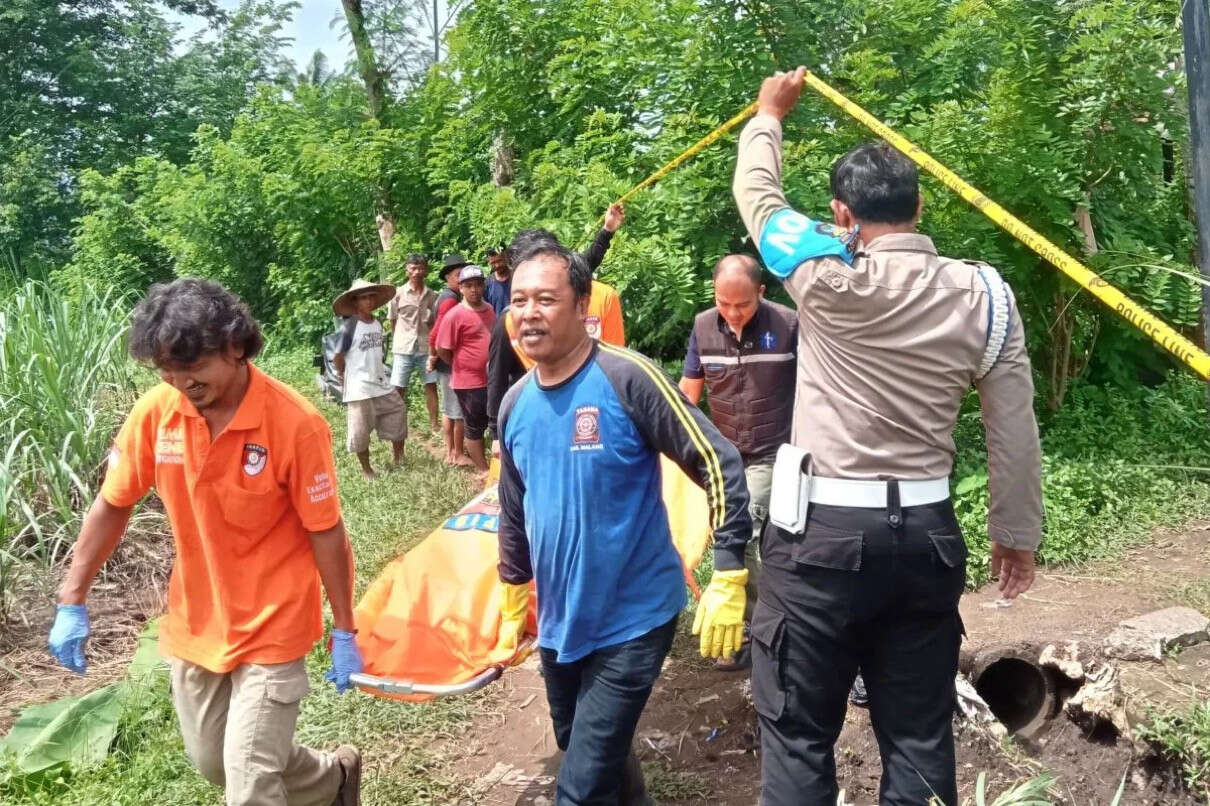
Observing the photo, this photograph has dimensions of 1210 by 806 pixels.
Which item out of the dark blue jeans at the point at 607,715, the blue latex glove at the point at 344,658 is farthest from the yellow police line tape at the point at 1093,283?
the blue latex glove at the point at 344,658

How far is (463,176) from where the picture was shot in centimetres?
1111

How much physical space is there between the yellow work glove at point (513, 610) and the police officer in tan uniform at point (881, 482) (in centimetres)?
89

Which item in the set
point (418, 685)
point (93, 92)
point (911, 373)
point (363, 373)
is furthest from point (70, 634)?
point (93, 92)

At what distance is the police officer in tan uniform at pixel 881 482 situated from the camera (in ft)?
7.73

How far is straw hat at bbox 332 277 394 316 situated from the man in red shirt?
0.54 m

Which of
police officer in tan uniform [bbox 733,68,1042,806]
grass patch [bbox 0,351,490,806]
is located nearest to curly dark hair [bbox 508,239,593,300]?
police officer in tan uniform [bbox 733,68,1042,806]

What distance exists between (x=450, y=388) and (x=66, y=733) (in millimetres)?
4963

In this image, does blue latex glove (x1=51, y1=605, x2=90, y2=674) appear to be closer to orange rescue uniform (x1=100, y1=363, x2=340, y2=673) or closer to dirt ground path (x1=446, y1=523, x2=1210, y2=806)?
orange rescue uniform (x1=100, y1=363, x2=340, y2=673)

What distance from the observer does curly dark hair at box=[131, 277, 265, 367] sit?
258 centimetres

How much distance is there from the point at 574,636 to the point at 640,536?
1.10 ft

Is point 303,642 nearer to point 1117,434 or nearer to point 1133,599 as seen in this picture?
point 1133,599

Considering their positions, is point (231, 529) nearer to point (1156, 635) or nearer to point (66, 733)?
point (66, 733)

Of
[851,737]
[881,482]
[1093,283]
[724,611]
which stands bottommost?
[851,737]

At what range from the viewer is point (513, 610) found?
3143mm
